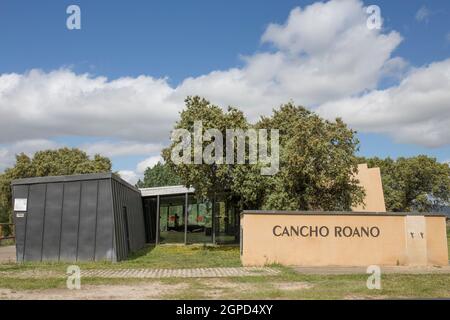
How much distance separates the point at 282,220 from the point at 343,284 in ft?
14.6

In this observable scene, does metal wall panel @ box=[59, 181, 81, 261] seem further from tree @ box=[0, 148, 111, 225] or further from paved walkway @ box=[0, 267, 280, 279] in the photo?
tree @ box=[0, 148, 111, 225]

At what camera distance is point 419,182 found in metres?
49.6

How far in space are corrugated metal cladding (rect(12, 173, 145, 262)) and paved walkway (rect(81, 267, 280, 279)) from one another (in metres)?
2.46

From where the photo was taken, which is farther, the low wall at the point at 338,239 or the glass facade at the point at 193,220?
the glass facade at the point at 193,220

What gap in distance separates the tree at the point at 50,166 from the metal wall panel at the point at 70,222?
25.9 metres

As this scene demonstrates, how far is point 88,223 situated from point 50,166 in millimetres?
27685

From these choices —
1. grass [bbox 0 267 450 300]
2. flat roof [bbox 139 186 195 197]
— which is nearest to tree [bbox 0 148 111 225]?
flat roof [bbox 139 186 195 197]

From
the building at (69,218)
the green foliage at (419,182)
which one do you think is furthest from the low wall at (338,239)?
the green foliage at (419,182)

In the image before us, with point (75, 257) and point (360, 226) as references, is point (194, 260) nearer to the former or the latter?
point (75, 257)

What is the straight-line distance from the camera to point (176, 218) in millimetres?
28203

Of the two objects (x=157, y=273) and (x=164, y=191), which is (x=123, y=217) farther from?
(x=164, y=191)

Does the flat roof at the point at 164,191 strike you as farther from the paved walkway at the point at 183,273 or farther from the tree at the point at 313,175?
the paved walkway at the point at 183,273

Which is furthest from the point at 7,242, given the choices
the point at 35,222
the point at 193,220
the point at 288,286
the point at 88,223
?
the point at 288,286

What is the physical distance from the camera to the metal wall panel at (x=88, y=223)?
16.0 m
